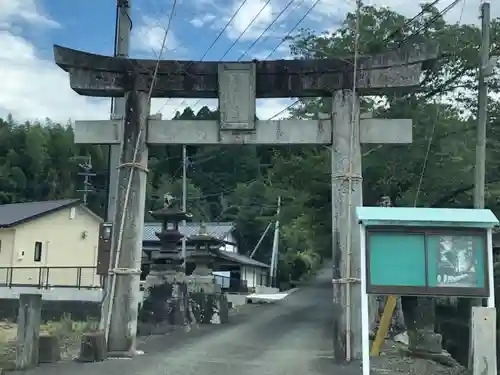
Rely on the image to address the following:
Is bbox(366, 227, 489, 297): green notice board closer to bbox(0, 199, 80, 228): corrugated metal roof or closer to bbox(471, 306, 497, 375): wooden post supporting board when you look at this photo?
bbox(471, 306, 497, 375): wooden post supporting board

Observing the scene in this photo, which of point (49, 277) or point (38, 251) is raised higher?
point (38, 251)

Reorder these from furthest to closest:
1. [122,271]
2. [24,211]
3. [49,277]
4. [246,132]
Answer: [24,211] < [49,277] < [246,132] < [122,271]

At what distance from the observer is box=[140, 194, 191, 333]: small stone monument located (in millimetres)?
16422

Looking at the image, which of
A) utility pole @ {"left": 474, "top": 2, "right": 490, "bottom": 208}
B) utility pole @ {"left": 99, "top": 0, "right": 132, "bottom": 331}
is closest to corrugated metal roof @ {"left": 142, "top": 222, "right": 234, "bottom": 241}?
utility pole @ {"left": 99, "top": 0, "right": 132, "bottom": 331}

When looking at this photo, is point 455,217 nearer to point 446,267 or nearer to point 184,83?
point 446,267

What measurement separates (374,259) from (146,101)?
5.40 meters

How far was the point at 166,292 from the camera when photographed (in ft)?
56.3

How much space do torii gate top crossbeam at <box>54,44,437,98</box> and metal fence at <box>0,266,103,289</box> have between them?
19.7 metres

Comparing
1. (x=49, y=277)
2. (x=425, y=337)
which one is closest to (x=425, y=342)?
(x=425, y=337)

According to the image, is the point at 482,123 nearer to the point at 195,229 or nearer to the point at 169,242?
the point at 169,242

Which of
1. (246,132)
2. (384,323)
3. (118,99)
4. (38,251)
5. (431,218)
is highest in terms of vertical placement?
(118,99)

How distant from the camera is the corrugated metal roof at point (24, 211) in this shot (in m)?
30.6

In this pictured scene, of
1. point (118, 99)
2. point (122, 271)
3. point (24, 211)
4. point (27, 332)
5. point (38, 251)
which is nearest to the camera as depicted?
point (27, 332)

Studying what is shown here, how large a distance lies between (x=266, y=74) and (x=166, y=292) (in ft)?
28.1
